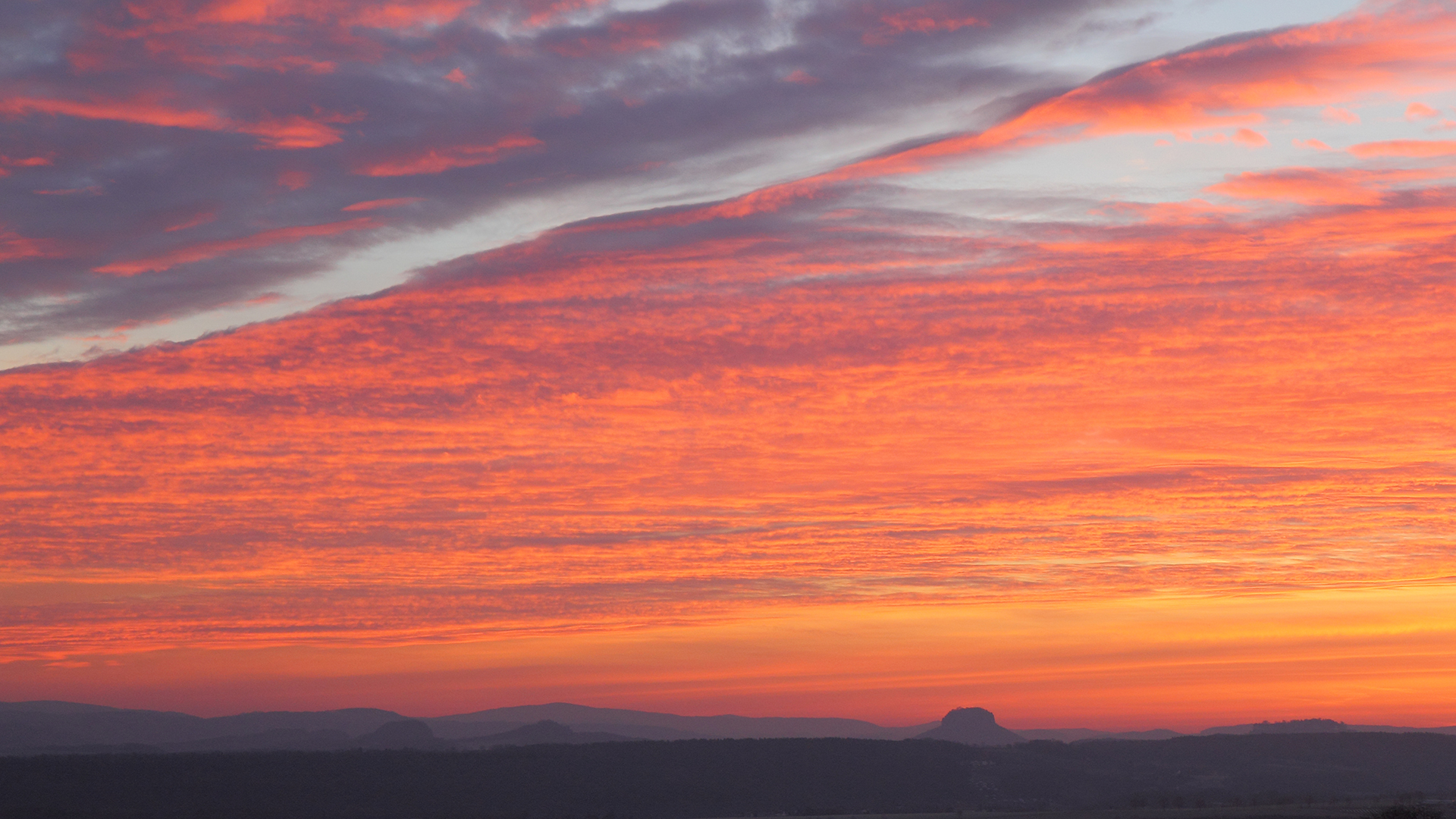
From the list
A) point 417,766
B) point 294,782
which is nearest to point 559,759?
point 417,766

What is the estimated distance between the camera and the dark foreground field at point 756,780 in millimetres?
100375

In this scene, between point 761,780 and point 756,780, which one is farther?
point 761,780

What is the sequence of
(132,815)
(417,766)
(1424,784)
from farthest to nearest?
(1424,784) → (417,766) → (132,815)

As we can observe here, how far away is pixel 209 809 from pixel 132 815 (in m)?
5.44

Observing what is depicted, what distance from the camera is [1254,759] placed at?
131875mm

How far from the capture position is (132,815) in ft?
312

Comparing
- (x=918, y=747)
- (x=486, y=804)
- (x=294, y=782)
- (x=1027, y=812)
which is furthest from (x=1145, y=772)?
(x=294, y=782)

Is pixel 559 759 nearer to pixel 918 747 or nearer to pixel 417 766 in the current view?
pixel 417 766

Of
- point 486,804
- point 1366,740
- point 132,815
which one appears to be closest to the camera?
point 132,815

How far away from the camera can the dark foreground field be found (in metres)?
100

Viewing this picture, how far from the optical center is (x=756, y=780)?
11788 centimetres

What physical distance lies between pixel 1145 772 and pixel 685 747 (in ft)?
147

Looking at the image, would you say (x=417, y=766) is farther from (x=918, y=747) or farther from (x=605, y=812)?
(x=918, y=747)

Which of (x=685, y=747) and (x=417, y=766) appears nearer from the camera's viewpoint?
(x=417, y=766)
